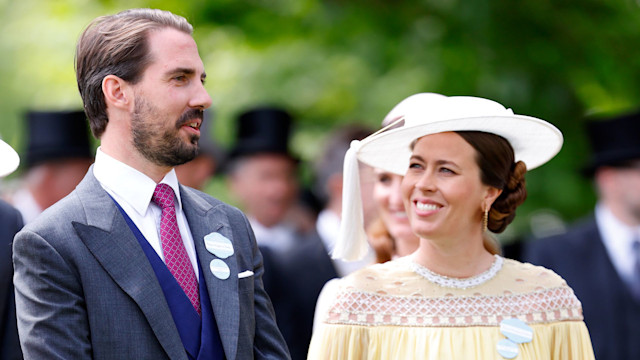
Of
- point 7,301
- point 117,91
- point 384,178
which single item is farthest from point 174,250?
point 384,178

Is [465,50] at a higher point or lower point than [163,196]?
higher

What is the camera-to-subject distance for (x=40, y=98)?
11078 mm

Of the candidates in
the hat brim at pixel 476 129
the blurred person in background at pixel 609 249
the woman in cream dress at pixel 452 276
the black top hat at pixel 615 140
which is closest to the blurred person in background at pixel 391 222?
the hat brim at pixel 476 129

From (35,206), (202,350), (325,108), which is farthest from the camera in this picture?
(325,108)

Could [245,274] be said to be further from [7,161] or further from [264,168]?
[264,168]

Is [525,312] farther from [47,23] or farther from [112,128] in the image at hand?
[47,23]

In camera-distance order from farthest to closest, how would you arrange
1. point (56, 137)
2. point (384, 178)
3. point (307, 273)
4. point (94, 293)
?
point (56, 137), point (307, 273), point (384, 178), point (94, 293)

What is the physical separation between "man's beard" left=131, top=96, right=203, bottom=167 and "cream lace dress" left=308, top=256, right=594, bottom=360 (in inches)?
39.6

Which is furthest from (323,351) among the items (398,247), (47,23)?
(47,23)

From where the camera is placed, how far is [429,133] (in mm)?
4004

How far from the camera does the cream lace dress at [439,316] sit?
3900 millimetres

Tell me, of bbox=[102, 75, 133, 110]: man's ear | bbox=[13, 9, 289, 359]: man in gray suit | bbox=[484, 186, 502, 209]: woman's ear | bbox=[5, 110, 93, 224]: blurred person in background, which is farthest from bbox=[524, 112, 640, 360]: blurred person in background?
bbox=[102, 75, 133, 110]: man's ear

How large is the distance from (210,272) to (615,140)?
4.66 meters

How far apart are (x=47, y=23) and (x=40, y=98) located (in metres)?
0.89
